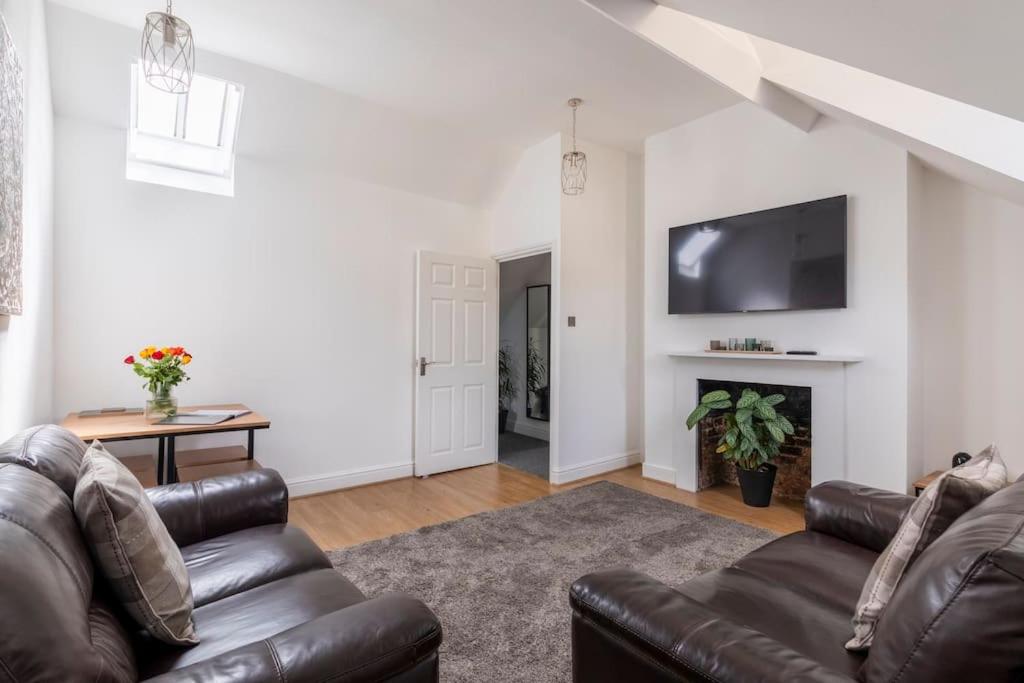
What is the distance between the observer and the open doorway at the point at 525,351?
20.1 ft

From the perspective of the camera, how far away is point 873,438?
3213 mm

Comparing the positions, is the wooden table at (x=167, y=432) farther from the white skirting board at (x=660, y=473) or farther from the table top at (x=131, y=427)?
the white skirting board at (x=660, y=473)

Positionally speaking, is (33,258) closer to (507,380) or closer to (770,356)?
(770,356)

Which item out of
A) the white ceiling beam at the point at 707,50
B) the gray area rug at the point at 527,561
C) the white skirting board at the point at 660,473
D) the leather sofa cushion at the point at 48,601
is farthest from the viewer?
the white skirting board at the point at 660,473

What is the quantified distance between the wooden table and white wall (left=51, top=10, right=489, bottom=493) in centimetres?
44

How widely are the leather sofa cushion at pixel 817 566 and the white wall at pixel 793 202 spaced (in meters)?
1.77

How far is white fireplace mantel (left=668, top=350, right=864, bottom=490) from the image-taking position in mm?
3318

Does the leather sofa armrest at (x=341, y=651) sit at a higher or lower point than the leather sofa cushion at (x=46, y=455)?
lower

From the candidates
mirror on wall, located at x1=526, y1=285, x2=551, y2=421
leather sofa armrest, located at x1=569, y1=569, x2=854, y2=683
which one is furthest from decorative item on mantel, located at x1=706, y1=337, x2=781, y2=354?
leather sofa armrest, located at x1=569, y1=569, x2=854, y2=683

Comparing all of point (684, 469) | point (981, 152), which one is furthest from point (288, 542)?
point (981, 152)

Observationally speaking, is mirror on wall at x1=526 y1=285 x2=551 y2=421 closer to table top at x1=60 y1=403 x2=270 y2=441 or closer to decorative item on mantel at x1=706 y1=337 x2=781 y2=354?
decorative item on mantel at x1=706 y1=337 x2=781 y2=354

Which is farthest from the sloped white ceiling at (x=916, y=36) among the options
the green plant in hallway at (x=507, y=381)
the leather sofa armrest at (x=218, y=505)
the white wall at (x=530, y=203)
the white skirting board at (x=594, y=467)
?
the green plant in hallway at (x=507, y=381)

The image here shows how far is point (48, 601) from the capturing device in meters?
0.80

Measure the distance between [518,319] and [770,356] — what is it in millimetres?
3443
